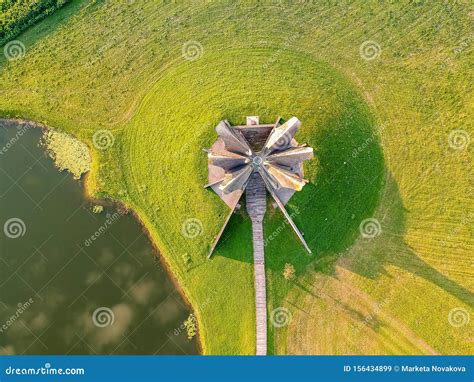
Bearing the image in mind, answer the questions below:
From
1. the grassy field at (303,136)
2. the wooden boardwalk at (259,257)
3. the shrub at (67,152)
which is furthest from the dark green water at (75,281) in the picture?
the wooden boardwalk at (259,257)

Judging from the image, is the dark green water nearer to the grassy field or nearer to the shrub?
the shrub

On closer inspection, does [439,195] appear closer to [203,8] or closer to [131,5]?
[203,8]

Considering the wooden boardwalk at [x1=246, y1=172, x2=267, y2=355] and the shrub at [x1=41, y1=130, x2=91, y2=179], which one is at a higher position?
the shrub at [x1=41, y1=130, x2=91, y2=179]

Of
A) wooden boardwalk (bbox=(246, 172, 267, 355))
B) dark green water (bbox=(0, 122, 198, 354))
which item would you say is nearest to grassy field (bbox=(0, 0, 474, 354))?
wooden boardwalk (bbox=(246, 172, 267, 355))

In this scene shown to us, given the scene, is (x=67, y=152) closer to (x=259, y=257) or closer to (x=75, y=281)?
(x=75, y=281)

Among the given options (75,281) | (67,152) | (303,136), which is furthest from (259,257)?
(67,152)

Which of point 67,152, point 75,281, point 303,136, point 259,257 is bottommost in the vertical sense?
point 75,281
